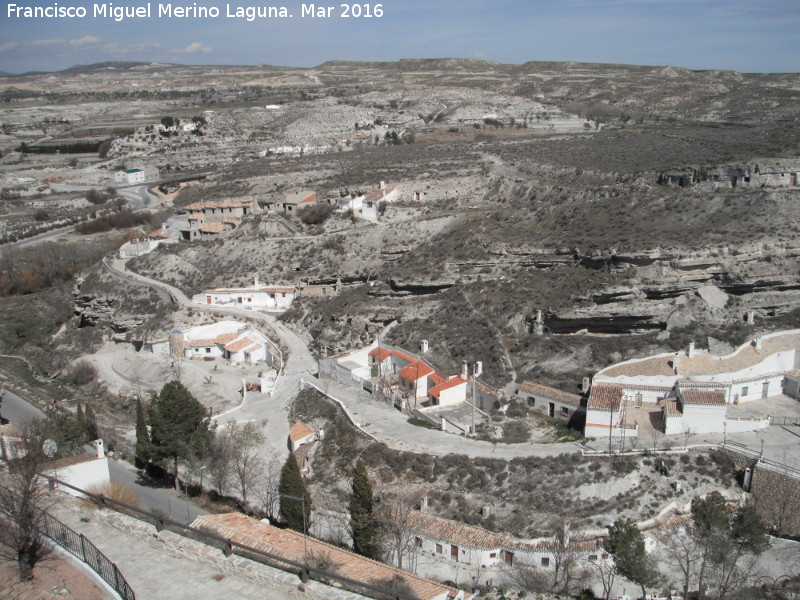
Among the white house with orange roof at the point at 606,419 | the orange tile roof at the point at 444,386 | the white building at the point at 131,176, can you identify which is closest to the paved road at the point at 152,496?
the orange tile roof at the point at 444,386

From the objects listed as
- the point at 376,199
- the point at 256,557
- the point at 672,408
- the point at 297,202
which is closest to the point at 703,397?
the point at 672,408

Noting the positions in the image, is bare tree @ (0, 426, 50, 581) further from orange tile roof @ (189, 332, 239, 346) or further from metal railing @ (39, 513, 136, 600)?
orange tile roof @ (189, 332, 239, 346)

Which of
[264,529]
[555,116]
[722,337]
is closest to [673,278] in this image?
[722,337]

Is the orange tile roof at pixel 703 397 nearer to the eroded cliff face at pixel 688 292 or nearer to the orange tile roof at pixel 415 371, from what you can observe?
the eroded cliff face at pixel 688 292

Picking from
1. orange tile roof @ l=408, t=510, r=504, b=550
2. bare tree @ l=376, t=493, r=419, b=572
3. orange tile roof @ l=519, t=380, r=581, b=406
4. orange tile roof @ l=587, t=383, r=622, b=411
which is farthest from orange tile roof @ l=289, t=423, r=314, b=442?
orange tile roof @ l=587, t=383, r=622, b=411

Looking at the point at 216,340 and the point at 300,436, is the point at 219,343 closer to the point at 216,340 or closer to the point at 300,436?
the point at 216,340
